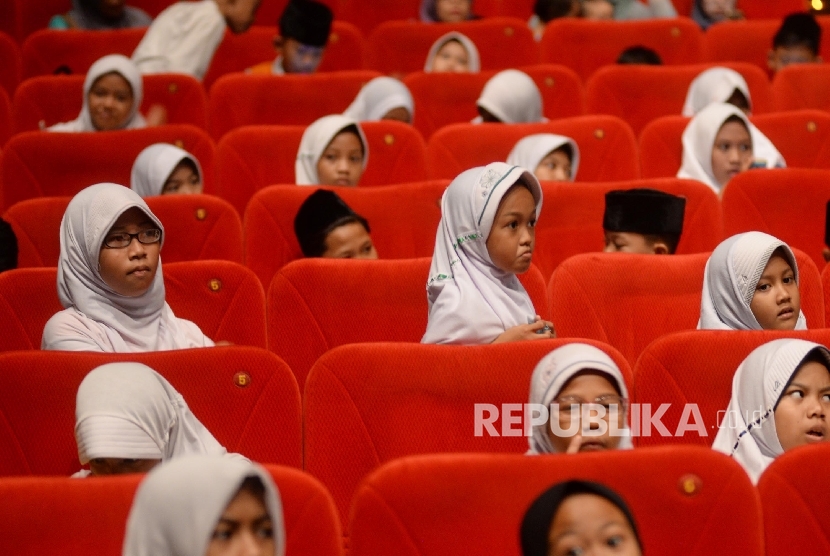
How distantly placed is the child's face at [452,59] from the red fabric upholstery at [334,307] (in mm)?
1468

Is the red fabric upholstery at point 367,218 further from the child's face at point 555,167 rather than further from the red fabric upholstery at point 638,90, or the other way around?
the red fabric upholstery at point 638,90

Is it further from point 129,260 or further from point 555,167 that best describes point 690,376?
point 555,167

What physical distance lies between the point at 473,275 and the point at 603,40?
176cm

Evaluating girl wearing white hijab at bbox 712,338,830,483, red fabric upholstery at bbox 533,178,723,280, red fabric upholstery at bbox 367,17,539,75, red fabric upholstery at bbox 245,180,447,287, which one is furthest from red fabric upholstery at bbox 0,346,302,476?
red fabric upholstery at bbox 367,17,539,75

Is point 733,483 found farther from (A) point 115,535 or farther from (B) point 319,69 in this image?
(B) point 319,69

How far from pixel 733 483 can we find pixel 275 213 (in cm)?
118

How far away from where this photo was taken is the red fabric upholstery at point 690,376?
1531mm

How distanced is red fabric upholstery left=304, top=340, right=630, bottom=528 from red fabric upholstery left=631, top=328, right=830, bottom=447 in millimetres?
142

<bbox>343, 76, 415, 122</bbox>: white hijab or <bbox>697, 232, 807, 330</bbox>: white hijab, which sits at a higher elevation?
<bbox>343, 76, 415, 122</bbox>: white hijab

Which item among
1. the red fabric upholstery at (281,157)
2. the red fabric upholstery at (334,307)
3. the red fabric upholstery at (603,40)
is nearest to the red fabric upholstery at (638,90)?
the red fabric upholstery at (603,40)

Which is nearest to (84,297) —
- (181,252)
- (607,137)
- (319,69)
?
(181,252)

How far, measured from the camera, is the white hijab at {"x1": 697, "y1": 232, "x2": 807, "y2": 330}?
183 cm

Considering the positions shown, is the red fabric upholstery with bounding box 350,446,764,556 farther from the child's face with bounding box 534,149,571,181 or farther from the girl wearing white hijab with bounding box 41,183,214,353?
the child's face with bounding box 534,149,571,181

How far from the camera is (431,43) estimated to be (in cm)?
338
